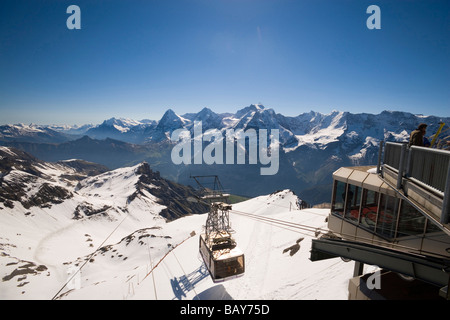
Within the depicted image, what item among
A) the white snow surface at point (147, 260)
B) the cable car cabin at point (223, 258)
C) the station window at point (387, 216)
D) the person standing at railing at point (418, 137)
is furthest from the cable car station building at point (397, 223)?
the cable car cabin at point (223, 258)

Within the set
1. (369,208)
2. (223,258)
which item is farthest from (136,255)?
(369,208)

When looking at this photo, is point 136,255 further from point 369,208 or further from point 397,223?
point 397,223

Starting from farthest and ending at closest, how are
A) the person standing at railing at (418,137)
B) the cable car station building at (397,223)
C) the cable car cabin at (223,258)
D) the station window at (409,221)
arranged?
the cable car cabin at (223,258), the station window at (409,221), the person standing at railing at (418,137), the cable car station building at (397,223)

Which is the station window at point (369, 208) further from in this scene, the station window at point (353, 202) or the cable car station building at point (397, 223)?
the station window at point (353, 202)

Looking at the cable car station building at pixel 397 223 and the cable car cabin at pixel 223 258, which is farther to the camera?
the cable car cabin at pixel 223 258

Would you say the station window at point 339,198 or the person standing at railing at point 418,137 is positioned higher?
the person standing at railing at point 418,137

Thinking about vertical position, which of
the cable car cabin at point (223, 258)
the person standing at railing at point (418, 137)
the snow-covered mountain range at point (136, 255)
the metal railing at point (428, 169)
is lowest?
the snow-covered mountain range at point (136, 255)

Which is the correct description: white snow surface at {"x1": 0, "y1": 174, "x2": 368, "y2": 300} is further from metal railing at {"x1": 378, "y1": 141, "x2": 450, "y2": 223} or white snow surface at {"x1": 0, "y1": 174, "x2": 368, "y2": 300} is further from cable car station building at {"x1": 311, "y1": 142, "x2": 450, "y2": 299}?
metal railing at {"x1": 378, "y1": 141, "x2": 450, "y2": 223}
